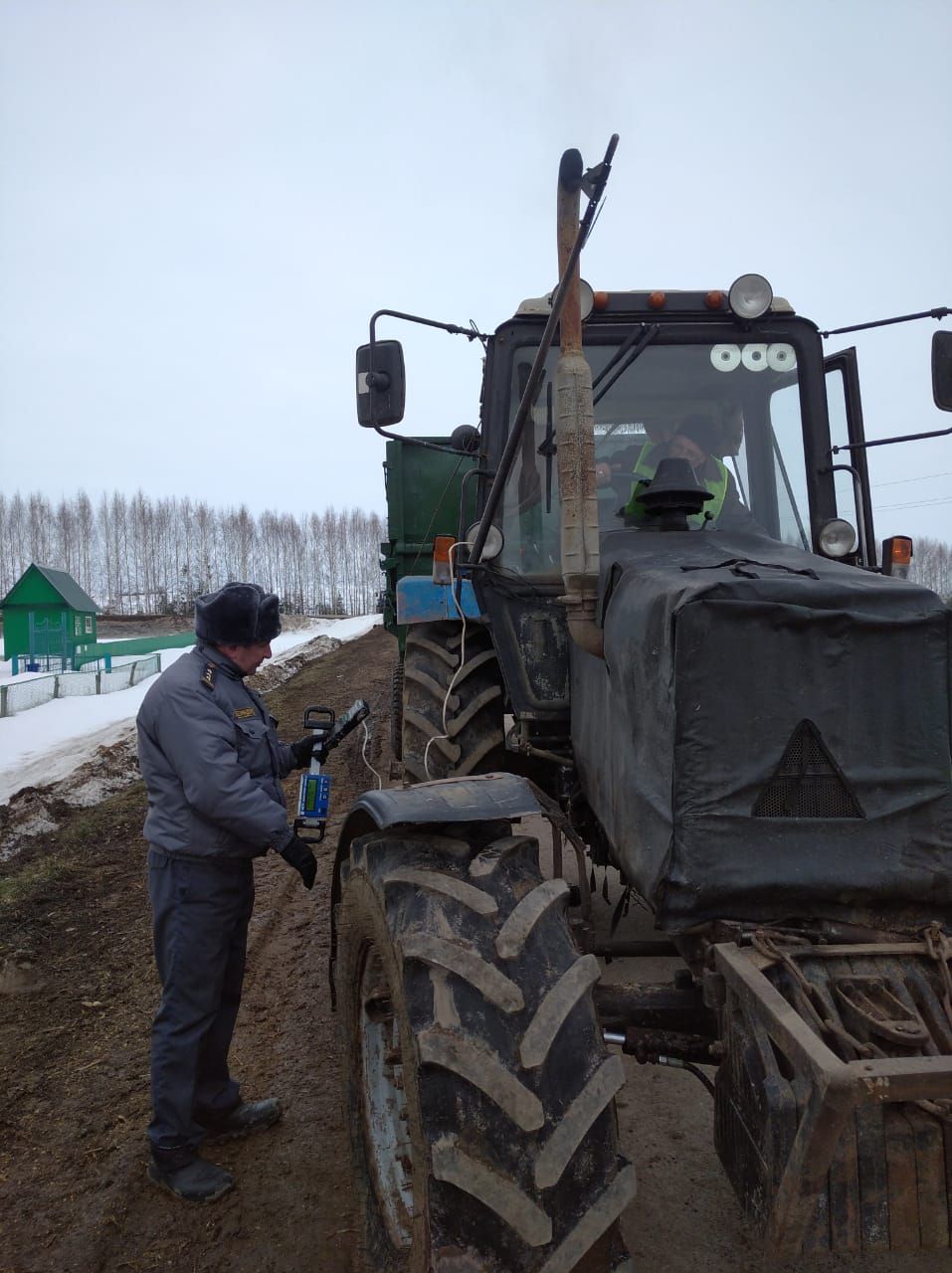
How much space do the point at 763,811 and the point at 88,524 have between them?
7310cm

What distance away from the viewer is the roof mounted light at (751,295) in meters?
3.49

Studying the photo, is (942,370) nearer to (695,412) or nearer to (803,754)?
(695,412)

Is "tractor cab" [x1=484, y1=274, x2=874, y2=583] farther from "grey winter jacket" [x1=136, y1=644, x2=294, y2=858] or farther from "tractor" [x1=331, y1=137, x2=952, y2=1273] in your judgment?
"grey winter jacket" [x1=136, y1=644, x2=294, y2=858]

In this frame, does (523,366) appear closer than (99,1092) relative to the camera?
No

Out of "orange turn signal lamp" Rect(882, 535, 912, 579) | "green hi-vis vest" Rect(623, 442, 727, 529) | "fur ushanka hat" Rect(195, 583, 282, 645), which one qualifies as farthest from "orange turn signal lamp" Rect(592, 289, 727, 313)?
"fur ushanka hat" Rect(195, 583, 282, 645)

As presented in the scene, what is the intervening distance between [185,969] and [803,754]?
2.12 metres

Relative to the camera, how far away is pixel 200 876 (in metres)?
3.04

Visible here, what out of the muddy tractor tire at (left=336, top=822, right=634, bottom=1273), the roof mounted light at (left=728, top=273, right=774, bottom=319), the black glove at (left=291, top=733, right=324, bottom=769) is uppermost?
the roof mounted light at (left=728, top=273, right=774, bottom=319)

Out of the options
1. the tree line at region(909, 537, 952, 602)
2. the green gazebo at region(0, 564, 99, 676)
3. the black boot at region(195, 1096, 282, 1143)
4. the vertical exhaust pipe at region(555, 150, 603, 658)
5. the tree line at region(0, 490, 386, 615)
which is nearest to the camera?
the vertical exhaust pipe at region(555, 150, 603, 658)

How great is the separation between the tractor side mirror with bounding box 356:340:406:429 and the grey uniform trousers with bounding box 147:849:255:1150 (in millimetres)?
1790

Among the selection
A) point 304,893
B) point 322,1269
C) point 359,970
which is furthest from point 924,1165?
point 304,893

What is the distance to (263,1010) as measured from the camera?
415 cm

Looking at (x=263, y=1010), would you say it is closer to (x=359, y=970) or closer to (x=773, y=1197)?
(x=359, y=970)

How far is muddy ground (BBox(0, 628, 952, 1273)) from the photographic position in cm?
267
